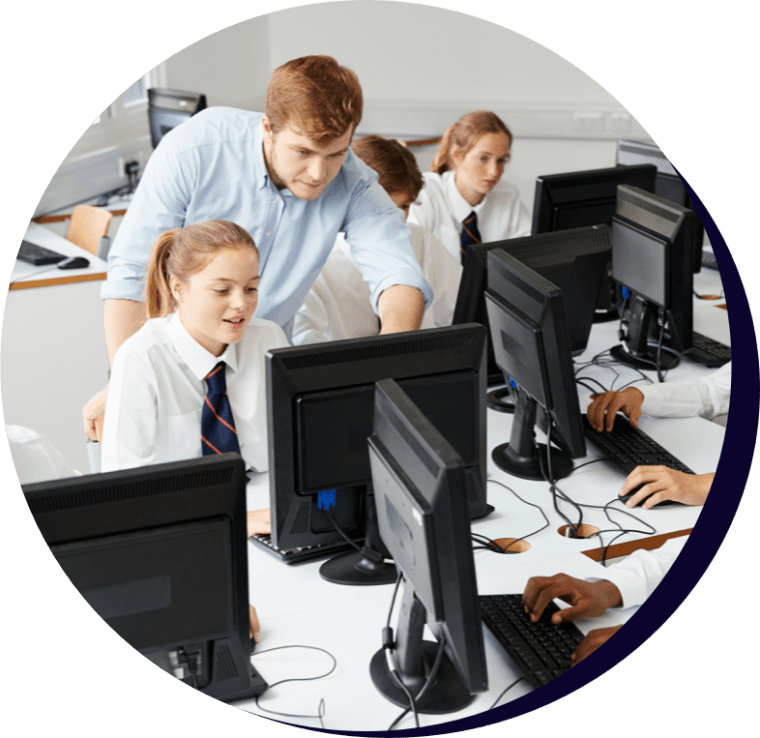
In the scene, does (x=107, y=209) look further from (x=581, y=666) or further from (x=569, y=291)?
(x=581, y=666)

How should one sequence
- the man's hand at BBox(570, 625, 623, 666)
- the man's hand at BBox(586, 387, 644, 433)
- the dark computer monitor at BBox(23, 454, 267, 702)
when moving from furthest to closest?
the man's hand at BBox(586, 387, 644, 433) < the man's hand at BBox(570, 625, 623, 666) < the dark computer monitor at BBox(23, 454, 267, 702)

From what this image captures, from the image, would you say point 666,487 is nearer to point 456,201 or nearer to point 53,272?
point 456,201

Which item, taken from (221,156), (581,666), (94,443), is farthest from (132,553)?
(221,156)

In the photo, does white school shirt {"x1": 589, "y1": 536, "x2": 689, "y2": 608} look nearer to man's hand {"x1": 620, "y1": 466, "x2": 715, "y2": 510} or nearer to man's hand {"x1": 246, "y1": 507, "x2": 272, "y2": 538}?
man's hand {"x1": 620, "y1": 466, "x2": 715, "y2": 510}

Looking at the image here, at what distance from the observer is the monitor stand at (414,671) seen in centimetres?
149

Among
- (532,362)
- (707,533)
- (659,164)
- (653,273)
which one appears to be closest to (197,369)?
(532,362)

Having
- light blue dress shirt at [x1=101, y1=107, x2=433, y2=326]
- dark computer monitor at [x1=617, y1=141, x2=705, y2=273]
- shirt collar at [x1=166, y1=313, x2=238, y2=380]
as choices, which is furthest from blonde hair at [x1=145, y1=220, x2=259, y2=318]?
dark computer monitor at [x1=617, y1=141, x2=705, y2=273]

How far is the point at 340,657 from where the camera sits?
1588 mm

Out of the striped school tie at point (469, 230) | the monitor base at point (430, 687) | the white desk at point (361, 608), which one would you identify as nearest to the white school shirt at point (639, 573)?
the white desk at point (361, 608)

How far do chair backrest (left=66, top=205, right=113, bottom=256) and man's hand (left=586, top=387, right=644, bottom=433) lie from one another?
1961mm

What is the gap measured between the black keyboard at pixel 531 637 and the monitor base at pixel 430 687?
11cm

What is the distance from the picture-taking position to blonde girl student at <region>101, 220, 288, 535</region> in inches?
77.8

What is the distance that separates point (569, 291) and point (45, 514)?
4.86 feet

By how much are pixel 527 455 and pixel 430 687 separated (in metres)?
0.72
